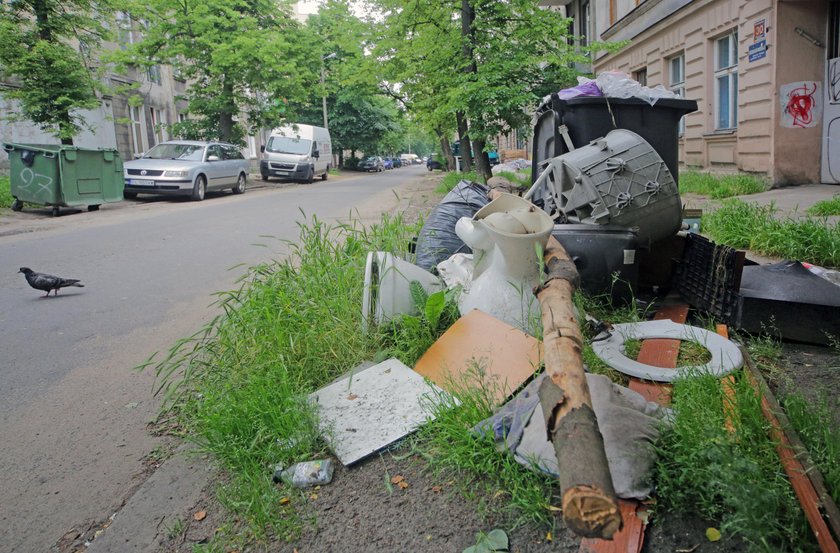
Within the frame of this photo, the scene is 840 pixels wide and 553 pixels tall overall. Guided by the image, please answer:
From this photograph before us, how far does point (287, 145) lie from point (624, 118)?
2505 centimetres

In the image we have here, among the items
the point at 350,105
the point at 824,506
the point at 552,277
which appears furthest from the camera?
the point at 350,105

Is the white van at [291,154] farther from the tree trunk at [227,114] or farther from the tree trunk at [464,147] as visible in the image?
the tree trunk at [464,147]

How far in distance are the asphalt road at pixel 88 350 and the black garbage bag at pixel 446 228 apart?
0.99 m

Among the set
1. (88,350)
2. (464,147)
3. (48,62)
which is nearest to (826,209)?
(88,350)

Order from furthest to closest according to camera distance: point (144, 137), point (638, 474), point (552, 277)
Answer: point (144, 137) < point (552, 277) < point (638, 474)

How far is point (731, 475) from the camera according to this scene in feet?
6.18

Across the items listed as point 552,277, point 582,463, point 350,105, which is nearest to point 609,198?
point 552,277

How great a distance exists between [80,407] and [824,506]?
352cm

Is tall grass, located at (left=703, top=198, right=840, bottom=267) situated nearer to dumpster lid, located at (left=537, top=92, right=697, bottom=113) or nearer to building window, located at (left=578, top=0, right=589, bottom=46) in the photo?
dumpster lid, located at (left=537, top=92, right=697, bottom=113)

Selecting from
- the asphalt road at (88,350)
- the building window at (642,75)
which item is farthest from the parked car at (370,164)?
the asphalt road at (88,350)

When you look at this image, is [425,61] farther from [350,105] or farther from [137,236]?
[350,105]

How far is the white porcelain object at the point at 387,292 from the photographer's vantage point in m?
3.88

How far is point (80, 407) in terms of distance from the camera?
3.71 meters

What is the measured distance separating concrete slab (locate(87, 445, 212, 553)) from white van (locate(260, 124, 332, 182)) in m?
25.6
